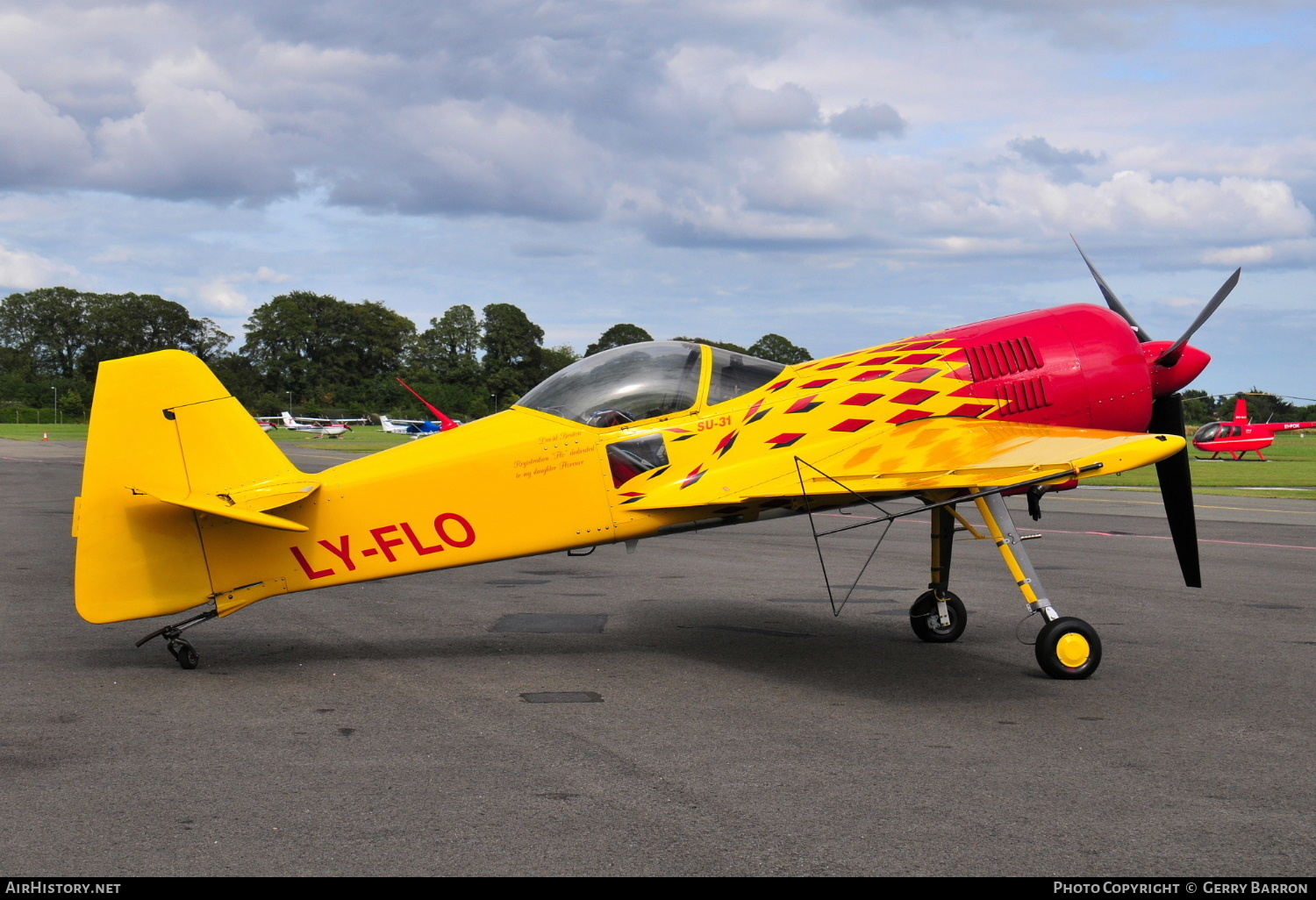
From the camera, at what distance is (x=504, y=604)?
392 inches

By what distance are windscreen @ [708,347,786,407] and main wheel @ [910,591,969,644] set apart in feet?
6.78

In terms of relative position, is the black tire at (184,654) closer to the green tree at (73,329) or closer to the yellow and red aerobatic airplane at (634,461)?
the yellow and red aerobatic airplane at (634,461)

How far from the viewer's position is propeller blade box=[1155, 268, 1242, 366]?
776 cm

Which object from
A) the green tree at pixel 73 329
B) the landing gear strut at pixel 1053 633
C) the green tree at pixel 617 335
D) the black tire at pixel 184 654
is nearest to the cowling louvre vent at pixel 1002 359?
the landing gear strut at pixel 1053 633

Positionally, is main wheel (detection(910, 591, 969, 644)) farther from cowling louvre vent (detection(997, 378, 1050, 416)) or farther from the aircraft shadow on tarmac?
cowling louvre vent (detection(997, 378, 1050, 416))

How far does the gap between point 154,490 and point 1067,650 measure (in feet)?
19.2

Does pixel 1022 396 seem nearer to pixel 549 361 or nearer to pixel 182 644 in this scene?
pixel 182 644

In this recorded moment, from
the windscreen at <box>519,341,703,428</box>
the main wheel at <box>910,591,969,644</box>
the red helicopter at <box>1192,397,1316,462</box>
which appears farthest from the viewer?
the red helicopter at <box>1192,397,1316,462</box>

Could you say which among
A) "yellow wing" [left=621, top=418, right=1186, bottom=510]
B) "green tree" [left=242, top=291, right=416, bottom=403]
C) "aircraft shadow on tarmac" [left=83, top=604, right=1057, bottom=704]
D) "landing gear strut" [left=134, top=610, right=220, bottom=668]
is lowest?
"aircraft shadow on tarmac" [left=83, top=604, right=1057, bottom=704]

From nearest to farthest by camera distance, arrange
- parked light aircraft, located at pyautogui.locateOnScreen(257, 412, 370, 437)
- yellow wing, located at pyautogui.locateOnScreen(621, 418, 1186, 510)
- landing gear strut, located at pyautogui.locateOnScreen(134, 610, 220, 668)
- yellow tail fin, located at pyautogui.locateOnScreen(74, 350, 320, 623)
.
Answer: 1. yellow wing, located at pyautogui.locateOnScreen(621, 418, 1186, 510)
2. yellow tail fin, located at pyautogui.locateOnScreen(74, 350, 320, 623)
3. landing gear strut, located at pyautogui.locateOnScreen(134, 610, 220, 668)
4. parked light aircraft, located at pyautogui.locateOnScreen(257, 412, 370, 437)

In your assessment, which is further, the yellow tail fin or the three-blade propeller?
the three-blade propeller

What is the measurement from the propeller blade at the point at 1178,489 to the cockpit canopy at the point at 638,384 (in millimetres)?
3056

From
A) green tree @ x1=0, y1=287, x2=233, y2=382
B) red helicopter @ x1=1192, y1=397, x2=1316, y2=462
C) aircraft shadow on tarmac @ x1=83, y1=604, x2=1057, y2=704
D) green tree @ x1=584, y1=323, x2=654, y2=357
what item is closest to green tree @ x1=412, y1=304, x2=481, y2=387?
green tree @ x1=0, y1=287, x2=233, y2=382

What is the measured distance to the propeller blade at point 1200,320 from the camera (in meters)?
7.76
